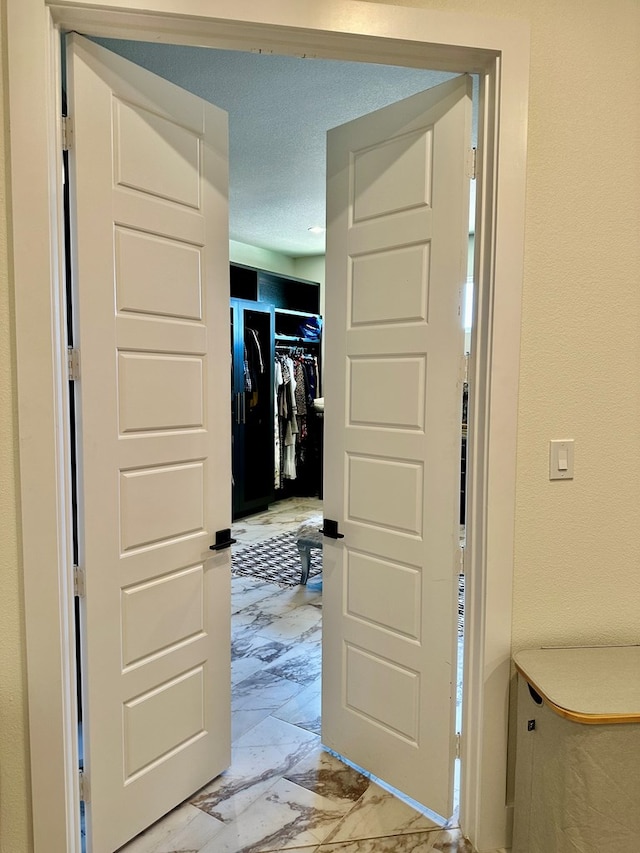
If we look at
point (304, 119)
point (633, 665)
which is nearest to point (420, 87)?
point (304, 119)

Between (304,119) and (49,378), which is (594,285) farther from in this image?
(304,119)

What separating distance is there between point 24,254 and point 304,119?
215 cm

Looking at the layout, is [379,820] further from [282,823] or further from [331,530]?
[331,530]

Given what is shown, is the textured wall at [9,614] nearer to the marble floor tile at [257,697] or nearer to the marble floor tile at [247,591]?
the marble floor tile at [257,697]

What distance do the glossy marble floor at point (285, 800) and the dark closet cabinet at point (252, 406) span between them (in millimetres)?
2861

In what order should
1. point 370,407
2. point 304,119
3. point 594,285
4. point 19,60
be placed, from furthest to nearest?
1. point 304,119
2. point 370,407
3. point 594,285
4. point 19,60

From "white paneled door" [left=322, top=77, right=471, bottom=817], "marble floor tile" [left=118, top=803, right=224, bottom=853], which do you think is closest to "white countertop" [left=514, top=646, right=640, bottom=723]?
"white paneled door" [left=322, top=77, right=471, bottom=817]

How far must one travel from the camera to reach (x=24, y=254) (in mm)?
1314

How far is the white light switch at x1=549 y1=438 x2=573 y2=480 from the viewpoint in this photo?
1587 mm

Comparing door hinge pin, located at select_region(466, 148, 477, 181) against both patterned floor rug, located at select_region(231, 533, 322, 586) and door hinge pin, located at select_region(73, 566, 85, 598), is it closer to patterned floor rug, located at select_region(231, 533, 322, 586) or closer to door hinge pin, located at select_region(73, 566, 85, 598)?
door hinge pin, located at select_region(73, 566, 85, 598)

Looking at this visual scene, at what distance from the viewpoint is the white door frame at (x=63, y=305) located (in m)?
1.32

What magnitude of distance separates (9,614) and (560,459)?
5.02 ft

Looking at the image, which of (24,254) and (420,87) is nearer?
(24,254)

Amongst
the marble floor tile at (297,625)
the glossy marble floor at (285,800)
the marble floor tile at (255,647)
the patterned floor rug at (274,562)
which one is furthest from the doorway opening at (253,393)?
the glossy marble floor at (285,800)
